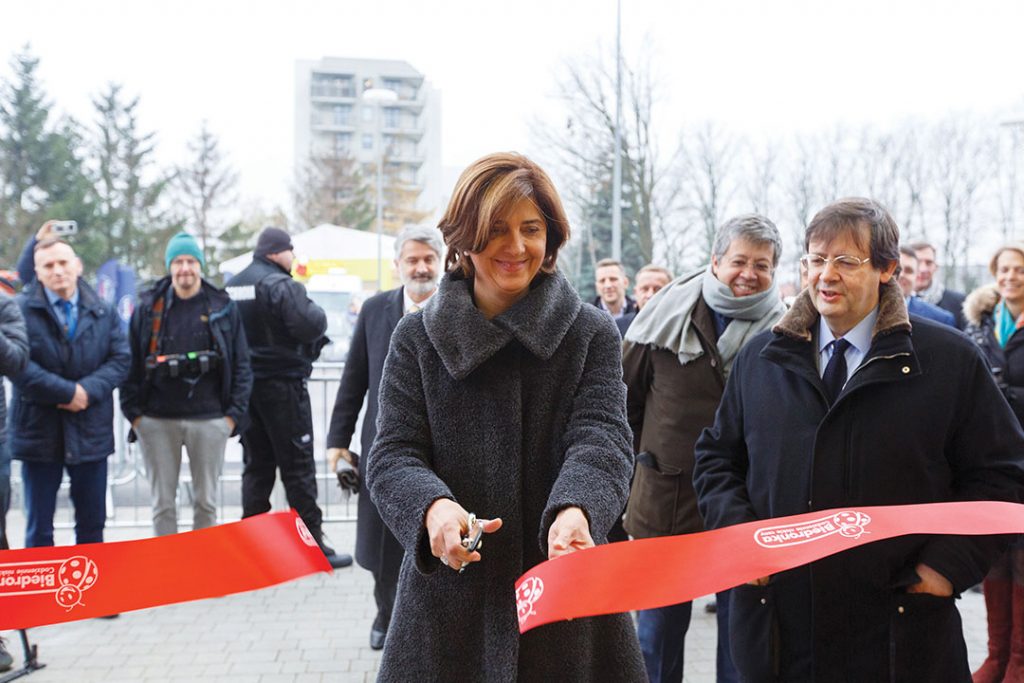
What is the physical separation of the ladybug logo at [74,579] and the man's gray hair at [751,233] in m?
2.99

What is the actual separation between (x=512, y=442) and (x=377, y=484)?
34 cm

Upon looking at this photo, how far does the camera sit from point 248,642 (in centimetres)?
543

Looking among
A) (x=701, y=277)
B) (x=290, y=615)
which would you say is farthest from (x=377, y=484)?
(x=290, y=615)

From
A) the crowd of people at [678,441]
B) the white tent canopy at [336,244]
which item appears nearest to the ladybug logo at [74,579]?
the crowd of people at [678,441]

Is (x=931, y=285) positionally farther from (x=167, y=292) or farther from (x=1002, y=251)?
(x=167, y=292)

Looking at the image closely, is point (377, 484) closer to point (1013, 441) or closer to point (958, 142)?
point (1013, 441)

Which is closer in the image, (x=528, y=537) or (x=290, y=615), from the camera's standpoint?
(x=528, y=537)

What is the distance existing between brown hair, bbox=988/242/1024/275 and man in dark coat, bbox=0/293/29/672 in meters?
5.90

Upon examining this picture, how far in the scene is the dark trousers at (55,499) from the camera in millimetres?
5664

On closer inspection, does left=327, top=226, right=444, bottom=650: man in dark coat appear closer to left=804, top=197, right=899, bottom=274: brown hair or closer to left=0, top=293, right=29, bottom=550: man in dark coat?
left=0, top=293, right=29, bottom=550: man in dark coat

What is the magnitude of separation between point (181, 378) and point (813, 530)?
16.0 ft

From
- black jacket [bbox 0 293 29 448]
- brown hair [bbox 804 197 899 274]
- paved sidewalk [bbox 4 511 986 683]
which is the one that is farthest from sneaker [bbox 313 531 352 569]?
brown hair [bbox 804 197 899 274]

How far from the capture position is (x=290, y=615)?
5977 mm

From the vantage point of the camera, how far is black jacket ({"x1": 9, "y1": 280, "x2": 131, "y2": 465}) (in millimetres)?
5543
